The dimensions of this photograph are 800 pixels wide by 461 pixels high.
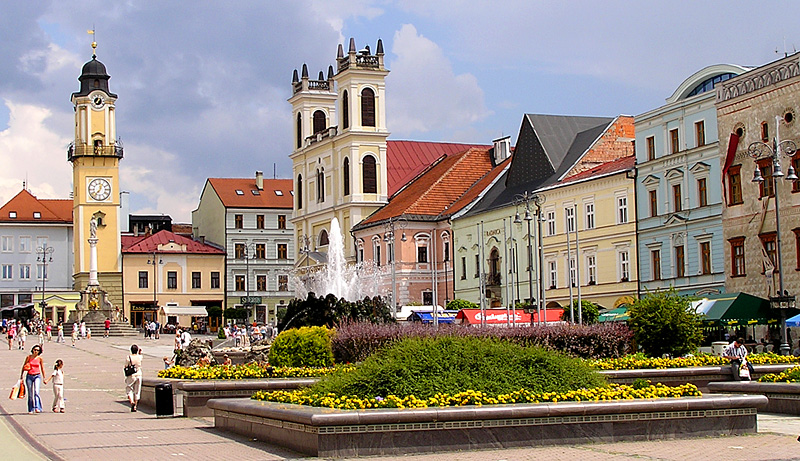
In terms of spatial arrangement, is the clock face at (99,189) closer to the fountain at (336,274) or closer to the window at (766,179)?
the fountain at (336,274)

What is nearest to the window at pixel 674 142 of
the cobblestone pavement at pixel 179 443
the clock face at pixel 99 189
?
the cobblestone pavement at pixel 179 443

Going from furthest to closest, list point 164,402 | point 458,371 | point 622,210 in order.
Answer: point 622,210 < point 164,402 < point 458,371

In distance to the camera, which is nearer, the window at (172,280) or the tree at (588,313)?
the tree at (588,313)

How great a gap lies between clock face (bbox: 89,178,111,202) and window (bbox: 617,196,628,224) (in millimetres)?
59007

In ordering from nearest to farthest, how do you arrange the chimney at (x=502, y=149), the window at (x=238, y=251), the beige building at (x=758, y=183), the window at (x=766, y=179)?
the beige building at (x=758, y=183), the window at (x=766, y=179), the chimney at (x=502, y=149), the window at (x=238, y=251)

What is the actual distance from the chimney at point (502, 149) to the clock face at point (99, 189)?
37.0 metres

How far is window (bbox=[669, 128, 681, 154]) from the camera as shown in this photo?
54.9 metres

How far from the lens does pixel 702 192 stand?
174 ft

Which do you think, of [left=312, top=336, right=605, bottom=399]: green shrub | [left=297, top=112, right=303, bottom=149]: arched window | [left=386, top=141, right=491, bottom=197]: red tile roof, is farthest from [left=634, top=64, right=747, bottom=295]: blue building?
[left=297, top=112, right=303, bottom=149]: arched window

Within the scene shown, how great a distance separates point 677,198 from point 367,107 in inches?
1537

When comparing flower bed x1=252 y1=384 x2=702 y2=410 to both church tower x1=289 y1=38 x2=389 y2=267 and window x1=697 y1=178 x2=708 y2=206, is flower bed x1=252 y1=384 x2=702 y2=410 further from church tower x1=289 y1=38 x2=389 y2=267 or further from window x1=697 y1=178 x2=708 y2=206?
church tower x1=289 y1=38 x2=389 y2=267

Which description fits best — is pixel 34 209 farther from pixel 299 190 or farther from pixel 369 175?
pixel 369 175

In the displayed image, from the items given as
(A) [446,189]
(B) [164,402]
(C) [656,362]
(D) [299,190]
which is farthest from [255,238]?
(B) [164,402]

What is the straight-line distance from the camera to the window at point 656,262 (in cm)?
5625
